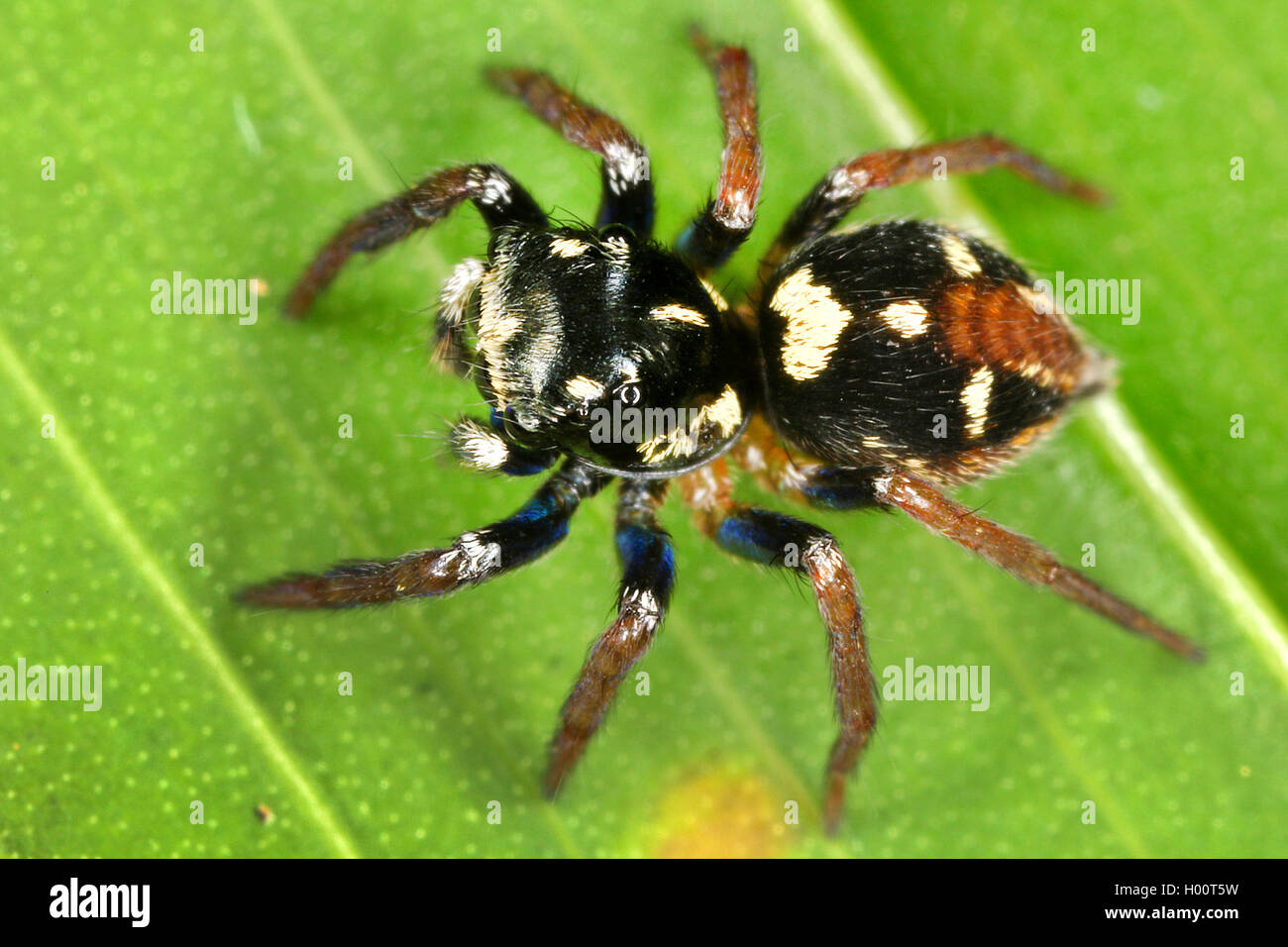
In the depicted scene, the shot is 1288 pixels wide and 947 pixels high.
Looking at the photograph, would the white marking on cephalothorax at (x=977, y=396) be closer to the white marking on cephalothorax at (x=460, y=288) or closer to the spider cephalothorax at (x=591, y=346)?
the spider cephalothorax at (x=591, y=346)

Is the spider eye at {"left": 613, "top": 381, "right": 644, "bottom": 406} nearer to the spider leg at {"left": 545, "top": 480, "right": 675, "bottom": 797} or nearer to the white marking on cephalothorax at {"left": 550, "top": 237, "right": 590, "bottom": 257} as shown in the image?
the white marking on cephalothorax at {"left": 550, "top": 237, "right": 590, "bottom": 257}

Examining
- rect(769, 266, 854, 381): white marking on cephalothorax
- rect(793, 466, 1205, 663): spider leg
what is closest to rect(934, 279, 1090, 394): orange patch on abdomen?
rect(769, 266, 854, 381): white marking on cephalothorax

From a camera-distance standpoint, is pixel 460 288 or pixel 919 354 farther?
pixel 460 288

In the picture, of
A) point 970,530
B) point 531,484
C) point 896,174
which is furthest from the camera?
point 531,484

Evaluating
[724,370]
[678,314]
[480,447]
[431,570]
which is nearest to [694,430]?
[724,370]

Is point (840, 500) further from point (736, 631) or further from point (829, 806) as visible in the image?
point (829, 806)

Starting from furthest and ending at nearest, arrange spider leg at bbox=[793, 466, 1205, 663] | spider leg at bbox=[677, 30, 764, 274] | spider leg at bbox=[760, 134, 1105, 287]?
spider leg at bbox=[760, 134, 1105, 287] → spider leg at bbox=[677, 30, 764, 274] → spider leg at bbox=[793, 466, 1205, 663]

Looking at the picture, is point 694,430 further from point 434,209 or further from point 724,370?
point 434,209
